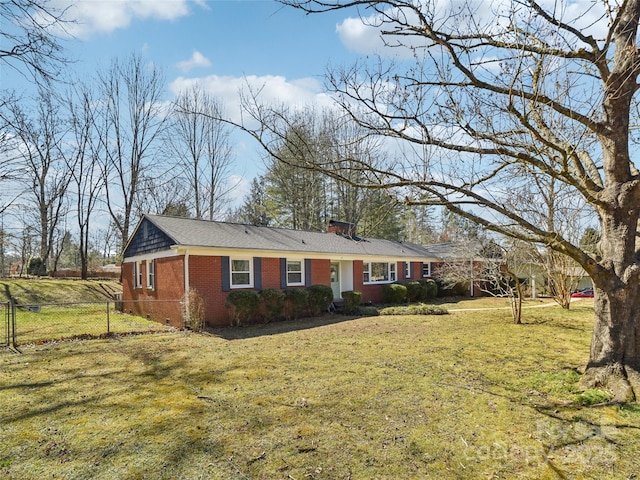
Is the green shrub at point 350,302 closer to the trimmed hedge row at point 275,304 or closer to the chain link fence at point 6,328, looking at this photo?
the trimmed hedge row at point 275,304

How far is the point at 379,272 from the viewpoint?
70.6 ft

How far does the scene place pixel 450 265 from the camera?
21.0 meters

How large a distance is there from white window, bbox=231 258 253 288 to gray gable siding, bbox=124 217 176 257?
2.40 meters

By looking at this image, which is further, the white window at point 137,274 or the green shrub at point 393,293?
the green shrub at point 393,293

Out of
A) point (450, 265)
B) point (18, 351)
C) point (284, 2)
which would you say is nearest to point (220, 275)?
point (18, 351)

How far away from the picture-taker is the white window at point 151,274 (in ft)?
48.9

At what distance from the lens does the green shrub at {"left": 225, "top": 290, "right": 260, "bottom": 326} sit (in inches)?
512

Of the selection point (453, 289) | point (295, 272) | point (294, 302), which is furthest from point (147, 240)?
point (453, 289)

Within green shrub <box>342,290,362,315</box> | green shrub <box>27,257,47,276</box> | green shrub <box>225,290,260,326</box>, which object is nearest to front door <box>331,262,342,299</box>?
green shrub <box>342,290,362,315</box>

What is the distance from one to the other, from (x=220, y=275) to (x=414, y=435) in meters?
10.4

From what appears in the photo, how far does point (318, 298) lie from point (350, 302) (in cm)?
179

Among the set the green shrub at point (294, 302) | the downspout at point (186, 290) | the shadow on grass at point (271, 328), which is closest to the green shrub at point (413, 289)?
the shadow on grass at point (271, 328)

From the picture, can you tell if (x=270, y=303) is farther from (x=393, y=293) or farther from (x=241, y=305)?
(x=393, y=293)

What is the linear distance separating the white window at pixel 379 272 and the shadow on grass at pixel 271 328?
5.92 metres
